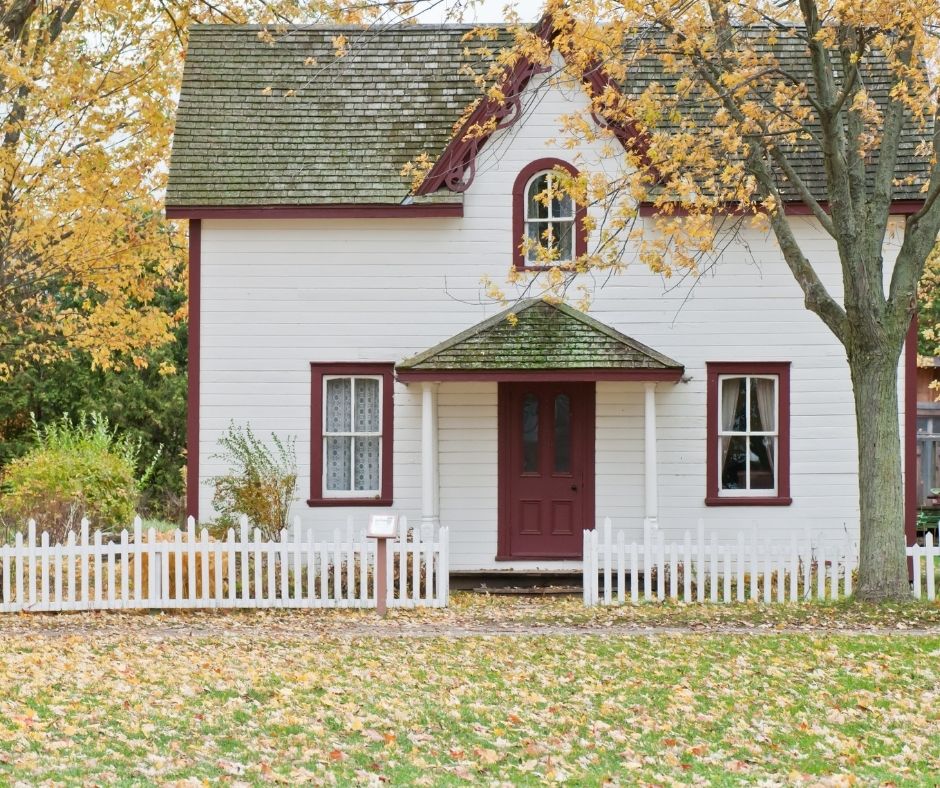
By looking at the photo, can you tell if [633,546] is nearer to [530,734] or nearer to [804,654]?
[804,654]

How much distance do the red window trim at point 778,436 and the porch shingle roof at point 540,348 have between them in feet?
3.66

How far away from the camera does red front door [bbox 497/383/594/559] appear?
18047mm

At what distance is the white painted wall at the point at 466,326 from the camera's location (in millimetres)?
18031

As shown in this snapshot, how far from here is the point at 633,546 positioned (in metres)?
15.0

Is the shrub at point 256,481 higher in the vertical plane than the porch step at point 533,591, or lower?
higher

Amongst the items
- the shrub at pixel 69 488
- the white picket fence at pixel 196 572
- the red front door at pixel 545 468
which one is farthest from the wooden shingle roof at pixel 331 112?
the white picket fence at pixel 196 572

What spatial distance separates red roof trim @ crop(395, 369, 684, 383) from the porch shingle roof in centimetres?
3

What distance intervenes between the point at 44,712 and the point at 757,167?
9.59 metres

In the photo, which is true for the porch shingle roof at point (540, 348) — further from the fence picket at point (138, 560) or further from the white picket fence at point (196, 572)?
the fence picket at point (138, 560)

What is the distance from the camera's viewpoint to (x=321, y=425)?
59.3 ft

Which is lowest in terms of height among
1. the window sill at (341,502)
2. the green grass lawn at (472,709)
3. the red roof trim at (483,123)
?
the green grass lawn at (472,709)

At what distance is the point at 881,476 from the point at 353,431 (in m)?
7.36

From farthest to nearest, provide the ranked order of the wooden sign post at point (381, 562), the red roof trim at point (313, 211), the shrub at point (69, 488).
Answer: the shrub at point (69, 488) → the red roof trim at point (313, 211) → the wooden sign post at point (381, 562)

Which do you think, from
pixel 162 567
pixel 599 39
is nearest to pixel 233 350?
pixel 162 567
